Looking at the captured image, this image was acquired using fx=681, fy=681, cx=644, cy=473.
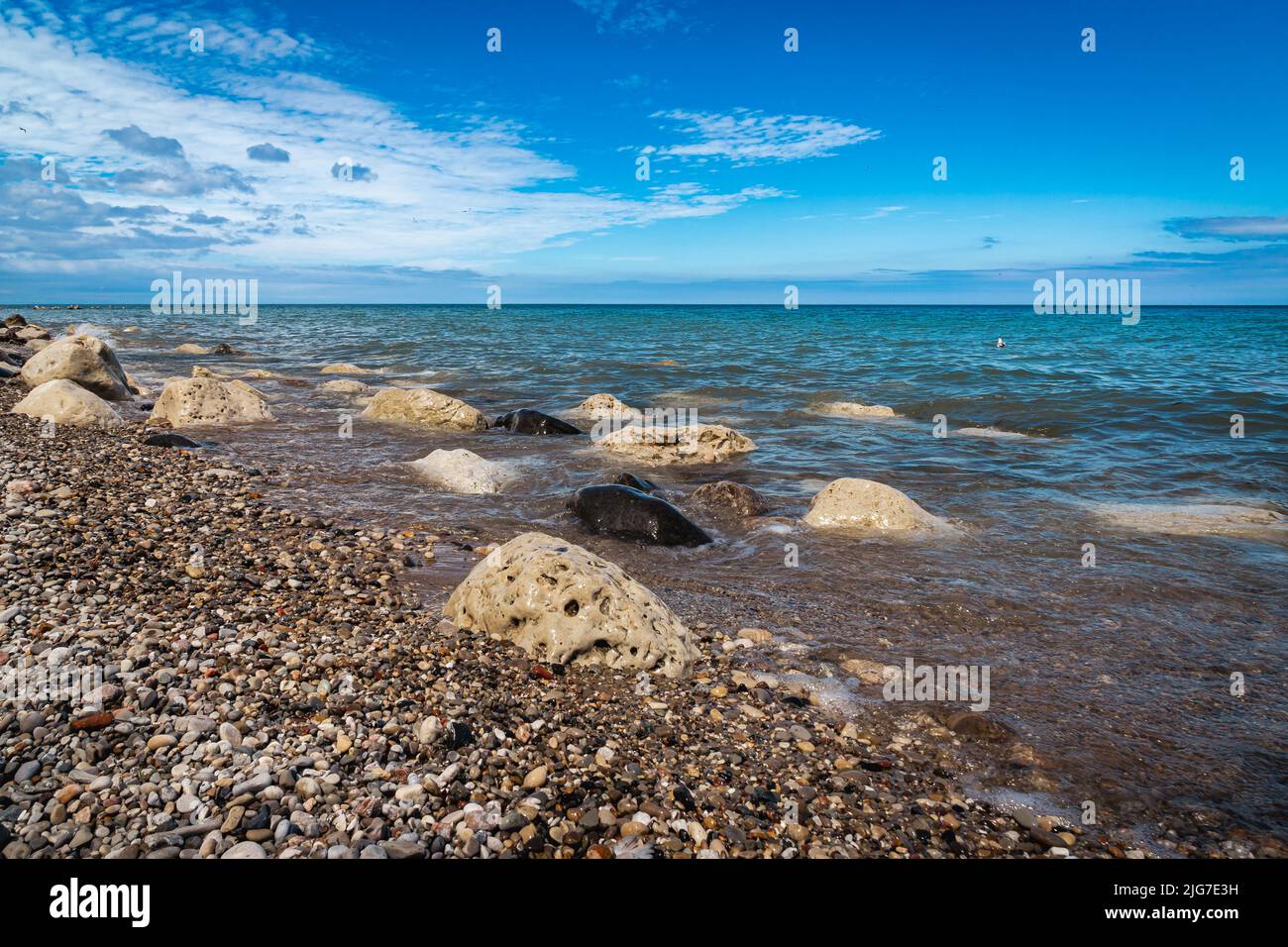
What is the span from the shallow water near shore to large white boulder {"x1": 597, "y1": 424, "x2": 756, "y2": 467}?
1.71 feet

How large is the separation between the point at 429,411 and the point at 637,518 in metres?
9.12

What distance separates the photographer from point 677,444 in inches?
523

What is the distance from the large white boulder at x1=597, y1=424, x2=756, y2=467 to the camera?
43.3ft

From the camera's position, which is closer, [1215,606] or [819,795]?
[819,795]

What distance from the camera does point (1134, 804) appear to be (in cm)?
399

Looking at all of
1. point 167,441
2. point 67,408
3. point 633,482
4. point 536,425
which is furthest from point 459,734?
point 67,408

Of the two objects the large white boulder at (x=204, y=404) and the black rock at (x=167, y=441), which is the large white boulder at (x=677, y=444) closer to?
the black rock at (x=167, y=441)

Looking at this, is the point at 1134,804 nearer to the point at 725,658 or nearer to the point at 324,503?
the point at 725,658

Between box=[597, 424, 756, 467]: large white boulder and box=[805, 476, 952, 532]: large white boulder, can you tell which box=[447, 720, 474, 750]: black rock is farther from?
box=[597, 424, 756, 467]: large white boulder

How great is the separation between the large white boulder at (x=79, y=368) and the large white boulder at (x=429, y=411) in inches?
272

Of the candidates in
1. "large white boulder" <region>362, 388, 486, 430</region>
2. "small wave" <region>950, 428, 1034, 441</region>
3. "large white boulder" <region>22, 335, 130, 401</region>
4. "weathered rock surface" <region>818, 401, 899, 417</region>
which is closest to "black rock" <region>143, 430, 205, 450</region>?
"large white boulder" <region>362, 388, 486, 430</region>

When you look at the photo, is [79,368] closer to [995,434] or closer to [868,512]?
[868,512]

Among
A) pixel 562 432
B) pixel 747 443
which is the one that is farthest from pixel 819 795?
pixel 562 432
